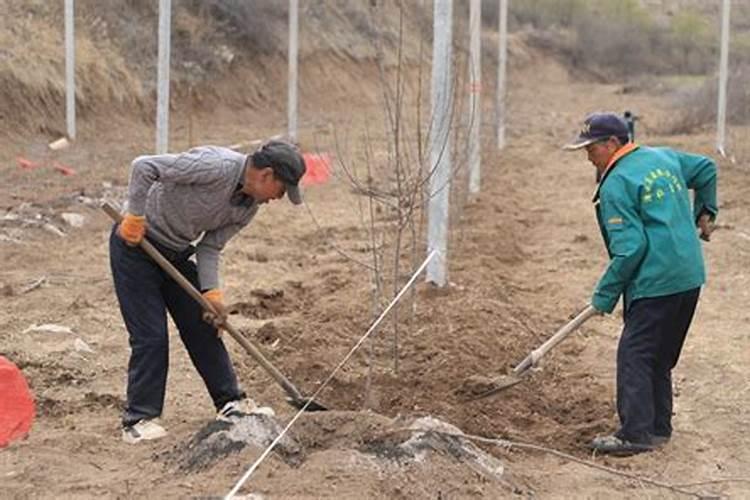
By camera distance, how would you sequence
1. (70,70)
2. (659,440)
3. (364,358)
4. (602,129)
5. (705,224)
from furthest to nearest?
(70,70) < (364,358) < (705,224) < (659,440) < (602,129)

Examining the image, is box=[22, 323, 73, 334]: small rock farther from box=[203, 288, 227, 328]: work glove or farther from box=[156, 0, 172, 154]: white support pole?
box=[156, 0, 172, 154]: white support pole

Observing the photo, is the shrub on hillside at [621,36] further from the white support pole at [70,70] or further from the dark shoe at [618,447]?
the dark shoe at [618,447]

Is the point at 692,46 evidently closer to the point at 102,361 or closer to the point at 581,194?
the point at 581,194

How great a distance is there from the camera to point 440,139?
8617mm

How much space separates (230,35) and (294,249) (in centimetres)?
1337

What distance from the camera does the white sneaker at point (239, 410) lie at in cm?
522

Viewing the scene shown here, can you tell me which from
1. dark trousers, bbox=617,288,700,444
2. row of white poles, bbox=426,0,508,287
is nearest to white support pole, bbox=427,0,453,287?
row of white poles, bbox=426,0,508,287

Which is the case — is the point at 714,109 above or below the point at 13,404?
above

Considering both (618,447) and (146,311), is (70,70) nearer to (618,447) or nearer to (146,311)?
(146,311)

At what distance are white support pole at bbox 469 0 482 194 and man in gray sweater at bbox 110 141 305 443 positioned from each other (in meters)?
3.57

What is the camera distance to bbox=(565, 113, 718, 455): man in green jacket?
552 cm

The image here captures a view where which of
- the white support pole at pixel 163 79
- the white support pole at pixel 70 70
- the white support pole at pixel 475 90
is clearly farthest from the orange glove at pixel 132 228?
the white support pole at pixel 70 70

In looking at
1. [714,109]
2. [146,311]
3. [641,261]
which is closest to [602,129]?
[641,261]

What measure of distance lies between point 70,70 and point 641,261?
12.0 meters
